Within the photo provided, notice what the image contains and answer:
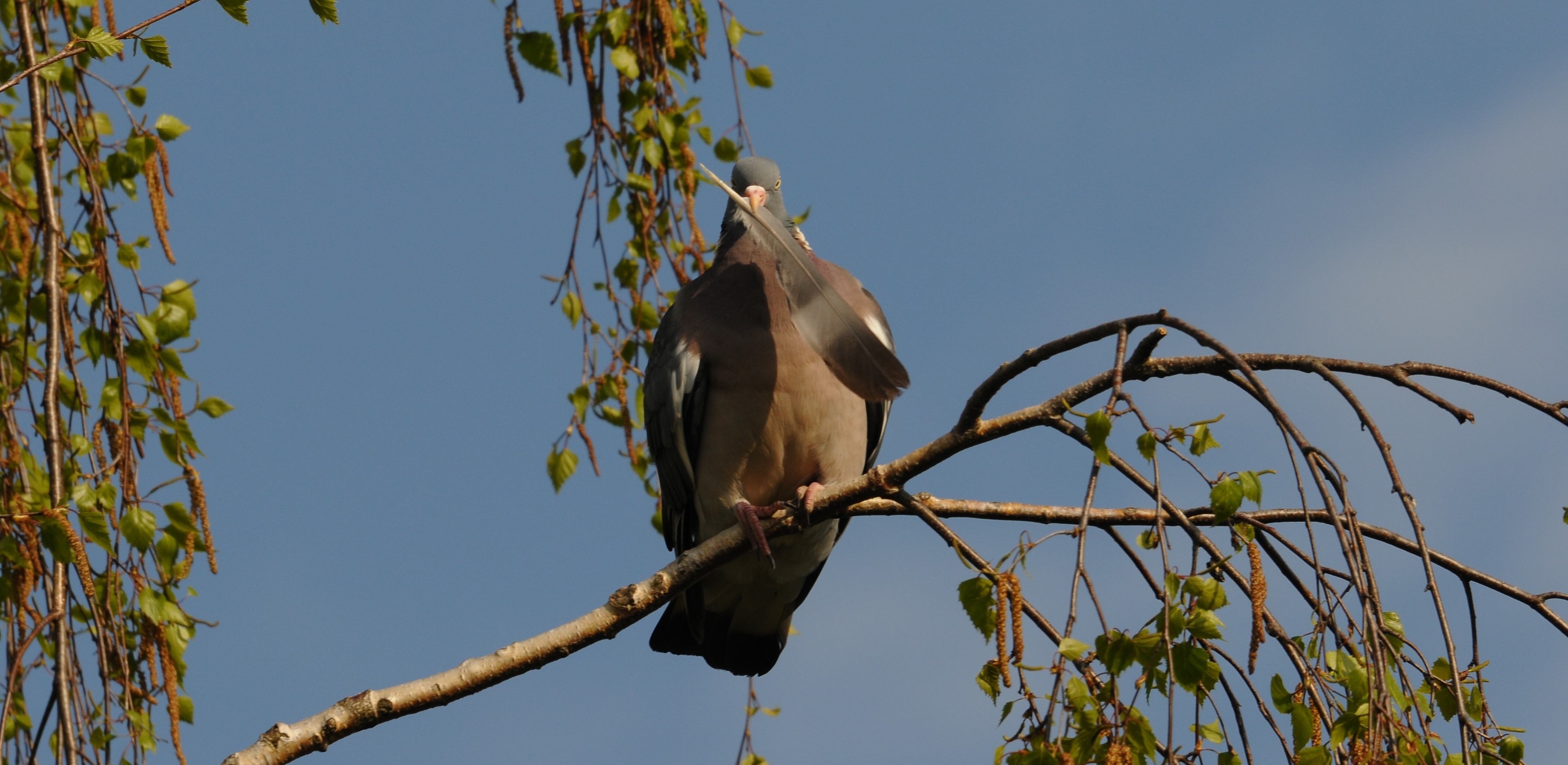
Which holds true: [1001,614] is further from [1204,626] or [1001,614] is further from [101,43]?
[101,43]

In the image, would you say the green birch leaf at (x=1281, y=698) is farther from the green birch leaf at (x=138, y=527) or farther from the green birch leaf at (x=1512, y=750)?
the green birch leaf at (x=138, y=527)

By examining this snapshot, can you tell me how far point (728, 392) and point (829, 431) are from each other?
0.31 metres

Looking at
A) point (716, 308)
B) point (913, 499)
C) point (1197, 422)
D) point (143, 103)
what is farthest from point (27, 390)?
point (1197, 422)

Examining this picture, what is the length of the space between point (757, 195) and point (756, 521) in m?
1.19

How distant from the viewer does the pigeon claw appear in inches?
124

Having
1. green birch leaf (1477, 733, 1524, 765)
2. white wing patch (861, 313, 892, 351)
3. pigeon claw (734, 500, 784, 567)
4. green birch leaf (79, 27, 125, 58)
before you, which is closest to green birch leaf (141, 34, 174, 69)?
green birch leaf (79, 27, 125, 58)

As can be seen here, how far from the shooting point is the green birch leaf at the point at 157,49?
7.64 feet

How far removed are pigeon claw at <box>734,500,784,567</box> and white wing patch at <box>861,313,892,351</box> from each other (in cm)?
64

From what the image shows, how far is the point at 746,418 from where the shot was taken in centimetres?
369

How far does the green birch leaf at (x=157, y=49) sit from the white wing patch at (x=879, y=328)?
1.96 metres

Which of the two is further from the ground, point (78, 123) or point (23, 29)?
point (78, 123)

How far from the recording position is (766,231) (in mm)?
3240

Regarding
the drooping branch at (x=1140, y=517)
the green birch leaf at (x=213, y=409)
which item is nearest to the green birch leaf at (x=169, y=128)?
the green birch leaf at (x=213, y=409)

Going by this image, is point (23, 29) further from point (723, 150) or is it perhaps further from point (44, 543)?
point (723, 150)
